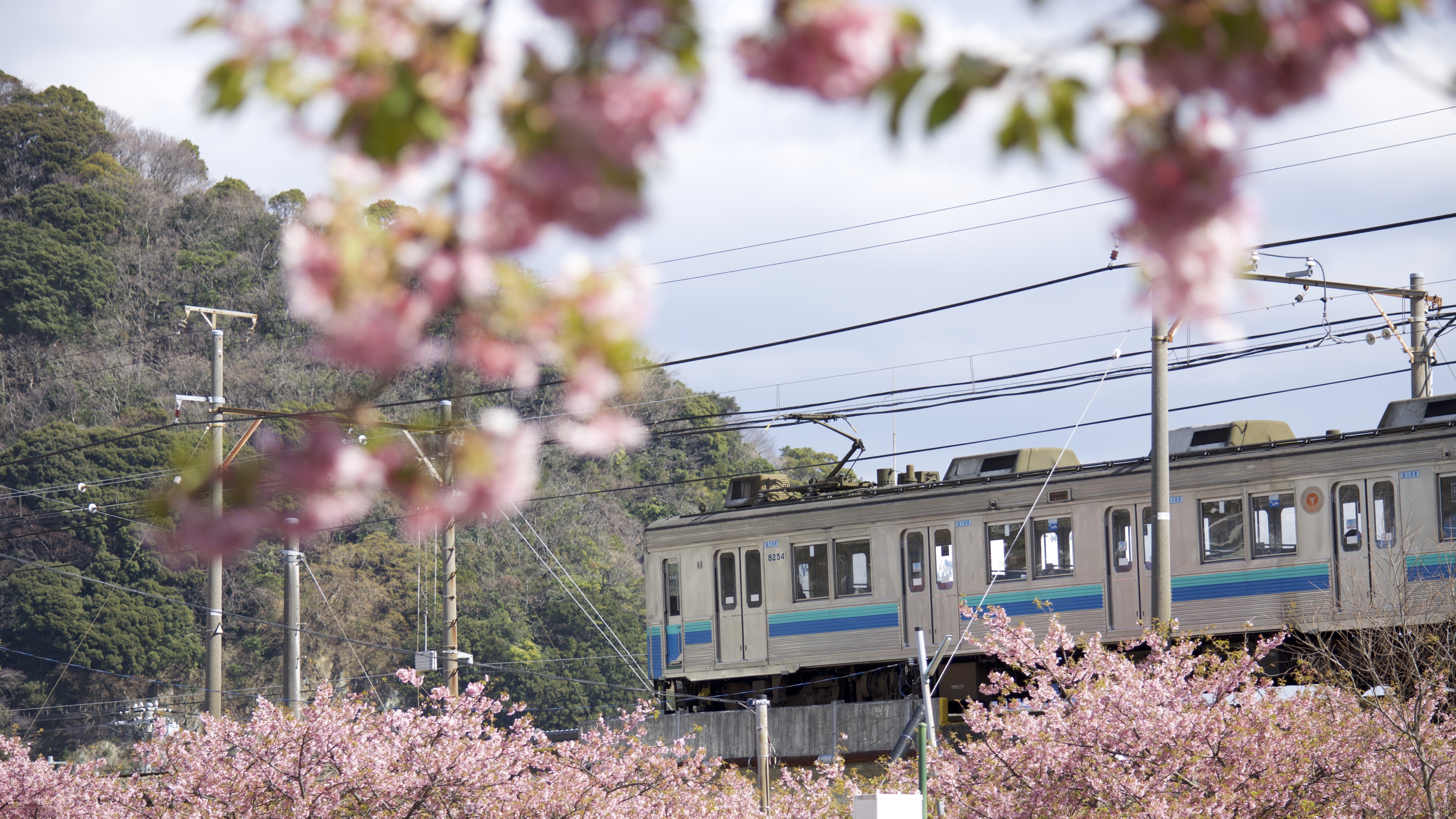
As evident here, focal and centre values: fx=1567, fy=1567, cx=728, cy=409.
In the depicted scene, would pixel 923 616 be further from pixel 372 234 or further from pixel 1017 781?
pixel 372 234

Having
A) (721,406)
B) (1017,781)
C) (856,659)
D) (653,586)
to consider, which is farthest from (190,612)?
(1017,781)

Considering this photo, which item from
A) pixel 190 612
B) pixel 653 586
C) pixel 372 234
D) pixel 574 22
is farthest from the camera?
pixel 190 612

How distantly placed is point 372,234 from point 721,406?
2735 inches

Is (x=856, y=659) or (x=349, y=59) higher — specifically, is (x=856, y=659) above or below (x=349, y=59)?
below

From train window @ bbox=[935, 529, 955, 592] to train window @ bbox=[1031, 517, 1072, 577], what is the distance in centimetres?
125

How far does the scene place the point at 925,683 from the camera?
17906 mm

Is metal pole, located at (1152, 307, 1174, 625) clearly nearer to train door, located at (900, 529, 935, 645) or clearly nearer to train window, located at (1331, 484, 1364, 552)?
train window, located at (1331, 484, 1364, 552)

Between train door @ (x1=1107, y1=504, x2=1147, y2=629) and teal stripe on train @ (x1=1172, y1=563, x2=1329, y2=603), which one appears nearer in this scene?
teal stripe on train @ (x1=1172, y1=563, x2=1329, y2=603)

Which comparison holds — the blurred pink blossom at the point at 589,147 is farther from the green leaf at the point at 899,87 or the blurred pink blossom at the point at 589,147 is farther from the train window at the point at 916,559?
the train window at the point at 916,559

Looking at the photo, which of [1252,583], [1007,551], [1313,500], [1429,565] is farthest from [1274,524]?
[1007,551]

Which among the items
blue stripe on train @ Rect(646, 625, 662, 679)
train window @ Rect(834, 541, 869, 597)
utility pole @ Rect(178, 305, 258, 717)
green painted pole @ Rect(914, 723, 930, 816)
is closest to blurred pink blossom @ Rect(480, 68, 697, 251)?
green painted pole @ Rect(914, 723, 930, 816)

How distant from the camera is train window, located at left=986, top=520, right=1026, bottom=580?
21.2 metres

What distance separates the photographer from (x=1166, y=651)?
1416 centimetres

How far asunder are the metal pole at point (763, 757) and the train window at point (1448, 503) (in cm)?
805
